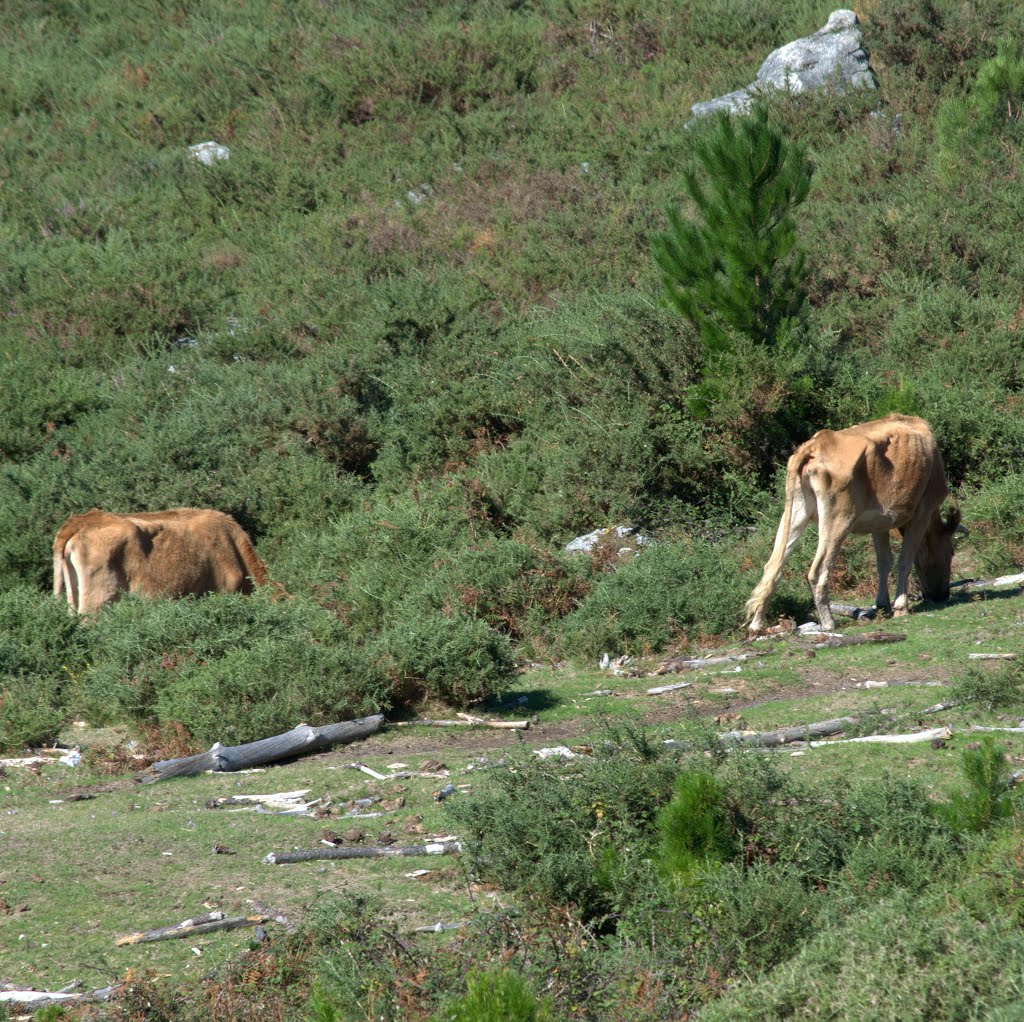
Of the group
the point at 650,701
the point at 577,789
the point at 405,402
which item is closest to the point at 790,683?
the point at 650,701

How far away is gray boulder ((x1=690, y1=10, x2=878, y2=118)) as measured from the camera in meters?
25.9

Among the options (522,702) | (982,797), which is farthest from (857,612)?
(982,797)

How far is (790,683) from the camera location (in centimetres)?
1044

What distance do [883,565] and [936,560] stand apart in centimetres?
53

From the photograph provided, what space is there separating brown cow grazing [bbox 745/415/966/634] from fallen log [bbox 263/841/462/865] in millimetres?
5959

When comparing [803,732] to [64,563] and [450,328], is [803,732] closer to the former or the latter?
[64,563]

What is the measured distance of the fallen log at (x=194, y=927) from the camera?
230 inches

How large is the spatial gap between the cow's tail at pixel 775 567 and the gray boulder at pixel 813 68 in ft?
49.9

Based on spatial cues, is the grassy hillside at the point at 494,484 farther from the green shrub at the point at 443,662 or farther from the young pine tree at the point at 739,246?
the young pine tree at the point at 739,246

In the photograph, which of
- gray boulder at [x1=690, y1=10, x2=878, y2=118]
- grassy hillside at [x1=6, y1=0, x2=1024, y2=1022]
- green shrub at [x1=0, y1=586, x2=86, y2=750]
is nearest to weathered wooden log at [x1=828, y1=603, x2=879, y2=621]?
grassy hillside at [x1=6, y1=0, x2=1024, y2=1022]

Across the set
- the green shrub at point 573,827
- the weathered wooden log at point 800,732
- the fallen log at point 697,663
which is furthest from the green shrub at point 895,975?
the fallen log at point 697,663

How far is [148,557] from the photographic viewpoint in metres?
13.0

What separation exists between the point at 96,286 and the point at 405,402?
26.1 ft

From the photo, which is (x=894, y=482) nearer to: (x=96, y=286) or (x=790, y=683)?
(x=790, y=683)
